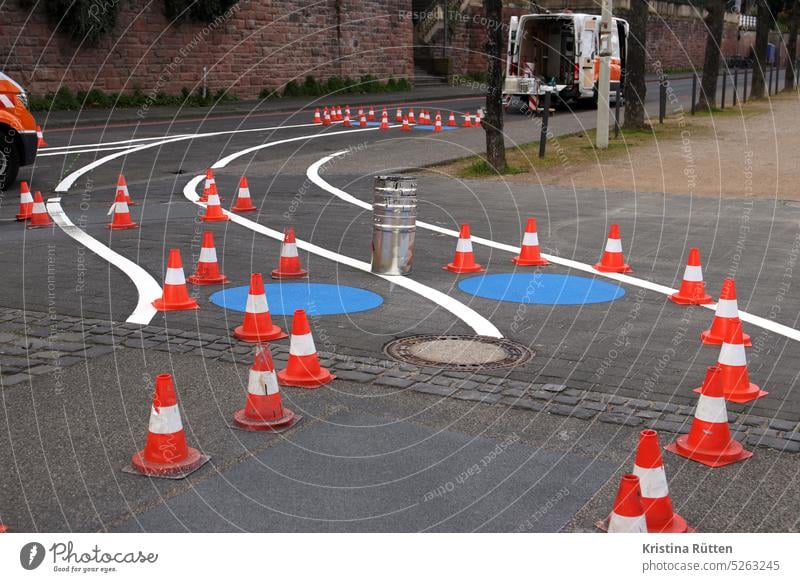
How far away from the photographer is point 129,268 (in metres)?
10.2

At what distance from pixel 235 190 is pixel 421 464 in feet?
37.6

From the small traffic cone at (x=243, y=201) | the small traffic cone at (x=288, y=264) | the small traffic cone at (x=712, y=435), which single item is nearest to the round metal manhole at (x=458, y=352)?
the small traffic cone at (x=712, y=435)

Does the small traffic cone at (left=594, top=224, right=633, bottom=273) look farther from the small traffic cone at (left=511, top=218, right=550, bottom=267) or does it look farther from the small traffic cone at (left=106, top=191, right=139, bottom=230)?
the small traffic cone at (left=106, top=191, right=139, bottom=230)

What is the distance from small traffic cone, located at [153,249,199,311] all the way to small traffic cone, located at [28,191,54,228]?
15.4ft

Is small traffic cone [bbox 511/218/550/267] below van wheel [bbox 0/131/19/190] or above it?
below

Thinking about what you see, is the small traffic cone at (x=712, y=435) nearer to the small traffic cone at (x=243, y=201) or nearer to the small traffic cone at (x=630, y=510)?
the small traffic cone at (x=630, y=510)

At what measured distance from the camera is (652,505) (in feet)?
14.9

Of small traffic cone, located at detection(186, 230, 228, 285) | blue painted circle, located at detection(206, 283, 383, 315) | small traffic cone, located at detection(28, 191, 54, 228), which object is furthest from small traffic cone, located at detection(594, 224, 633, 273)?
small traffic cone, located at detection(28, 191, 54, 228)

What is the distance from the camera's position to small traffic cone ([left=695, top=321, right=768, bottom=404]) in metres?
6.43

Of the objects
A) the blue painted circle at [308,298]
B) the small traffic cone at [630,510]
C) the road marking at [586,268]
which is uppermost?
the small traffic cone at [630,510]

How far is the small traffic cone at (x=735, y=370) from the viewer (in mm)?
6426

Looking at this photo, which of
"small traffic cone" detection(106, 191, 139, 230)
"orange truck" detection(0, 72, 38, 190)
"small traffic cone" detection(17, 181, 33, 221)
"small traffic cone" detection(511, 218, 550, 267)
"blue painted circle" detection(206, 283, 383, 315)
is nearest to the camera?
"blue painted circle" detection(206, 283, 383, 315)

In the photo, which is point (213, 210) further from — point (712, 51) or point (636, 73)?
point (712, 51)

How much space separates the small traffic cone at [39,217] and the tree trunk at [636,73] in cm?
1759
